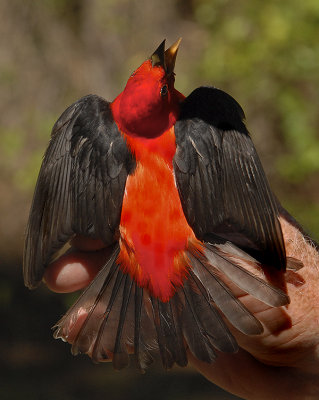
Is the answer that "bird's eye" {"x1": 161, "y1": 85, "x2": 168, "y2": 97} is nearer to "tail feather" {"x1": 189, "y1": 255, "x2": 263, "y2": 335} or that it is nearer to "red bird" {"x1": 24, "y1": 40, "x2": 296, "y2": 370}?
"red bird" {"x1": 24, "y1": 40, "x2": 296, "y2": 370}

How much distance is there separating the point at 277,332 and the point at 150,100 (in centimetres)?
103

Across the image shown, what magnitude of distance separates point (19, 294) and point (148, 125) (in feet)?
14.8

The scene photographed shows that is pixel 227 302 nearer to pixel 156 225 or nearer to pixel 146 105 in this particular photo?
pixel 156 225

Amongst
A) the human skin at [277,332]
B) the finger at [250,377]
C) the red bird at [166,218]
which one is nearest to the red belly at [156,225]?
the red bird at [166,218]

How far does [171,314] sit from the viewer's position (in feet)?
8.46

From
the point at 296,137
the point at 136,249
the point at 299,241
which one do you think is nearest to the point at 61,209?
the point at 136,249

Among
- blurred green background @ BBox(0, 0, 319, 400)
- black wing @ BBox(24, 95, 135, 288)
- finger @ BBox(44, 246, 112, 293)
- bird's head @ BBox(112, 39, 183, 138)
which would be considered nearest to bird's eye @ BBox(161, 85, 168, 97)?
bird's head @ BBox(112, 39, 183, 138)

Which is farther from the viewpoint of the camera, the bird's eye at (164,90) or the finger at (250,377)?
the finger at (250,377)

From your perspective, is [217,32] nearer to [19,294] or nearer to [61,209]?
[19,294]

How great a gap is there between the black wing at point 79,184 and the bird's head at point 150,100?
0.29 feet

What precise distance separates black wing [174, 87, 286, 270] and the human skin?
162 millimetres

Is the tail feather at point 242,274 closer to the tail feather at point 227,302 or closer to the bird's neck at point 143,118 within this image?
the tail feather at point 227,302

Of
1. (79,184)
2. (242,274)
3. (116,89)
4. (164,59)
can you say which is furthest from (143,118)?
(116,89)

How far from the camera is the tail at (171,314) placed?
2.49 meters
